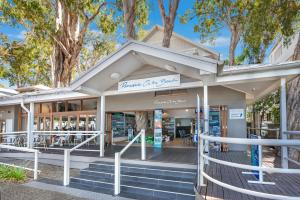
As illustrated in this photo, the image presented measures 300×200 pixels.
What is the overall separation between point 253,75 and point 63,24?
46.0 feet

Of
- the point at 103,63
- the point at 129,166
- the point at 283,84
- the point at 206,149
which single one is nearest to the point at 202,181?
the point at 206,149

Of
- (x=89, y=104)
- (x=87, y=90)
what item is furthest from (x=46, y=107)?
(x=87, y=90)

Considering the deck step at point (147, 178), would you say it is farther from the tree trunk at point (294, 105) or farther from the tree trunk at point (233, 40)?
the tree trunk at point (233, 40)

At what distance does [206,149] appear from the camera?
5902 mm

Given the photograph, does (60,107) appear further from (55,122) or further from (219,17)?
(219,17)

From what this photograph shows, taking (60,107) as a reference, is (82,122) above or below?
below

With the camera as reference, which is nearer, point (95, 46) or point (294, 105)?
point (294, 105)

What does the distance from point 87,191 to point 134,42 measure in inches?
188

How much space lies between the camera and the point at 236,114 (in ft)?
29.1

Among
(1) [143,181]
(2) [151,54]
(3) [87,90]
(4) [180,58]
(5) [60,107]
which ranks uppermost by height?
(2) [151,54]

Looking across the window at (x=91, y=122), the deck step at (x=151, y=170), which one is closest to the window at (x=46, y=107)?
the window at (x=91, y=122)

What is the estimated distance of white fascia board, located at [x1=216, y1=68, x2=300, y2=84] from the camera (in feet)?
19.2

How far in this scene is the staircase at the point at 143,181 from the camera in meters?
5.07

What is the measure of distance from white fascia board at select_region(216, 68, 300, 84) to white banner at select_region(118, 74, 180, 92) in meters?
1.50
